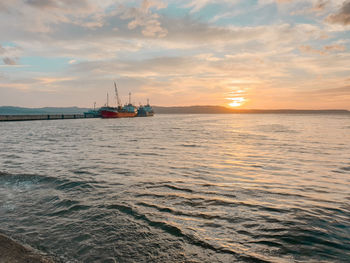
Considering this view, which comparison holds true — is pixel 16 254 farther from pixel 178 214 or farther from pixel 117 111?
pixel 117 111

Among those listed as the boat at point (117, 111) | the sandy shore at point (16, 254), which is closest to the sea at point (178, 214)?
the sandy shore at point (16, 254)

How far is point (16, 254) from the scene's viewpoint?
484cm

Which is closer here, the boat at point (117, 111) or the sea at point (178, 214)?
the sea at point (178, 214)

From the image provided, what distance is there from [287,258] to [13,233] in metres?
6.54

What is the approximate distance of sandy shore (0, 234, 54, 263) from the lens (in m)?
4.61

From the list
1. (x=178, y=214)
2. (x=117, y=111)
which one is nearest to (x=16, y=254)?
(x=178, y=214)

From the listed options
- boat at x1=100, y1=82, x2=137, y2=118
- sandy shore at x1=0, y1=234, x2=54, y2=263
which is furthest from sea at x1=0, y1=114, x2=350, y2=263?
boat at x1=100, y1=82, x2=137, y2=118

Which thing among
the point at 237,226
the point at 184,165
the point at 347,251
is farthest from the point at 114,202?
the point at 184,165

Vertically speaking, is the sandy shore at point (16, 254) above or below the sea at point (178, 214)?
above

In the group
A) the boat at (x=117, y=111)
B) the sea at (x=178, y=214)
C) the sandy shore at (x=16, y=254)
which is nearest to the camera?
the sandy shore at (x=16, y=254)

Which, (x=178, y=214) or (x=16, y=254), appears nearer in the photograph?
(x=16, y=254)

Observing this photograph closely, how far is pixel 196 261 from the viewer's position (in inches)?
190

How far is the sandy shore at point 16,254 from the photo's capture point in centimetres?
461

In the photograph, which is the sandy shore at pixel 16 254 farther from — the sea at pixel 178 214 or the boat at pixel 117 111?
the boat at pixel 117 111
